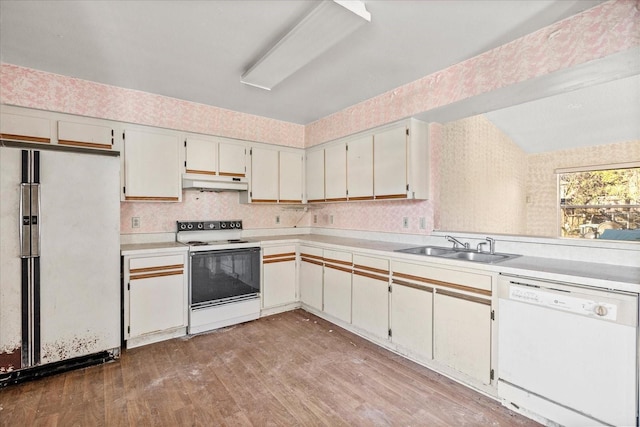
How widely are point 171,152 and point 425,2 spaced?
2901 millimetres

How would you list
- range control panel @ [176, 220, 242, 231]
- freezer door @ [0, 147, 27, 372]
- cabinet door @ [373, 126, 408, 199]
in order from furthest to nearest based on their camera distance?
range control panel @ [176, 220, 242, 231]
cabinet door @ [373, 126, 408, 199]
freezer door @ [0, 147, 27, 372]

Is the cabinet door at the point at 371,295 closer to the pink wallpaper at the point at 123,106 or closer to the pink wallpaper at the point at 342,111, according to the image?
the pink wallpaper at the point at 342,111

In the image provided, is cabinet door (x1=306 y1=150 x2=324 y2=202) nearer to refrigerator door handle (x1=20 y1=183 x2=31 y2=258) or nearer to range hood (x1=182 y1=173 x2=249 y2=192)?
range hood (x1=182 y1=173 x2=249 y2=192)

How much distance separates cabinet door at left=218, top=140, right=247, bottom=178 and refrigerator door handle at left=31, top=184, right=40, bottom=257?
1752 mm

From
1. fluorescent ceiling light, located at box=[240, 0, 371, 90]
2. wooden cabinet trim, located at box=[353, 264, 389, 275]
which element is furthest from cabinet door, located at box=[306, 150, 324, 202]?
fluorescent ceiling light, located at box=[240, 0, 371, 90]

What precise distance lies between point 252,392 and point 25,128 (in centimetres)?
309

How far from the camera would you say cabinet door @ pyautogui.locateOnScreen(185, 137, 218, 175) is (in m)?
3.52

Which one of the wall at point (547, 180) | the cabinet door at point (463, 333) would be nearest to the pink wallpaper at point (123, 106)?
the cabinet door at point (463, 333)

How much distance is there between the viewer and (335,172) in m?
3.96

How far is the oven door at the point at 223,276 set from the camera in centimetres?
322

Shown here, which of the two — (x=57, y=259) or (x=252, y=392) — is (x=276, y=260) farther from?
(x=57, y=259)

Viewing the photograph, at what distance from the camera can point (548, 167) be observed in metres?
5.25

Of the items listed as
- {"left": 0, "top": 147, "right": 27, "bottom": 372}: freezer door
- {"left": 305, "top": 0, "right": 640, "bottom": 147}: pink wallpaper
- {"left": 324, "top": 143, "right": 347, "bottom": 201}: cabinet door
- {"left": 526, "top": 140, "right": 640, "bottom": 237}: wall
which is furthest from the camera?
{"left": 526, "top": 140, "right": 640, "bottom": 237}: wall

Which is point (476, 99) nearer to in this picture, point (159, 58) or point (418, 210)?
point (418, 210)
